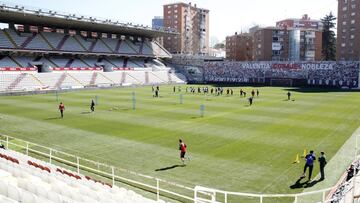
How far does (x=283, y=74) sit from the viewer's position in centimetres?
7831

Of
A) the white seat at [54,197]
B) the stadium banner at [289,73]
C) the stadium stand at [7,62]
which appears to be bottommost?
the white seat at [54,197]

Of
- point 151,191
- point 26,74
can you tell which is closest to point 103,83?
point 26,74

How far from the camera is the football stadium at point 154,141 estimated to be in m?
13.1

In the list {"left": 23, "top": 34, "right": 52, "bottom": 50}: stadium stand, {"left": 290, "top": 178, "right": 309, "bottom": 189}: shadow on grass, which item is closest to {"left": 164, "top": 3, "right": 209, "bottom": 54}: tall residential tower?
{"left": 23, "top": 34, "right": 52, "bottom": 50}: stadium stand

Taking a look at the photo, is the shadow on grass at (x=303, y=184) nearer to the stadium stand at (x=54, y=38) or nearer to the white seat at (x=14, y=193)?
the white seat at (x=14, y=193)

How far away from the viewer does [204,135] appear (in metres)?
24.6

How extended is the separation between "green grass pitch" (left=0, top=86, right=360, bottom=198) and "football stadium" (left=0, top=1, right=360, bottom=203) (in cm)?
7

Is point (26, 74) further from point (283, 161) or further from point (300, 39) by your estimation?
point (300, 39)

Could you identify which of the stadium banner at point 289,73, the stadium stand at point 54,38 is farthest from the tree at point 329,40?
the stadium stand at point 54,38

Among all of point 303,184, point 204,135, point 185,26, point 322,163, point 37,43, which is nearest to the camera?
point 303,184

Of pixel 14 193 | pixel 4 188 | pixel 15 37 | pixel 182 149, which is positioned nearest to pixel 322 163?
pixel 182 149

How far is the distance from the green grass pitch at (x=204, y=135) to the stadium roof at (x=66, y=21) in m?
30.1

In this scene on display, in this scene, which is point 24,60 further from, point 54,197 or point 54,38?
point 54,197

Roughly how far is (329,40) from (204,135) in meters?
→ 97.3
